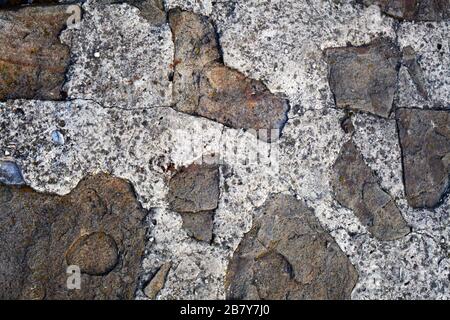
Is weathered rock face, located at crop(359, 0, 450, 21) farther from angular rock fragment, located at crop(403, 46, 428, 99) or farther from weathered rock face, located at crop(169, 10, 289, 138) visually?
weathered rock face, located at crop(169, 10, 289, 138)

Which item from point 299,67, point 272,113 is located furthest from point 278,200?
point 299,67

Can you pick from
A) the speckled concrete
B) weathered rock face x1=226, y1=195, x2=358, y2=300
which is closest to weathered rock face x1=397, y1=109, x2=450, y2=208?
the speckled concrete

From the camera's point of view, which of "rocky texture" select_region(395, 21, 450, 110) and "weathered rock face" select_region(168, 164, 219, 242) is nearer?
"weathered rock face" select_region(168, 164, 219, 242)

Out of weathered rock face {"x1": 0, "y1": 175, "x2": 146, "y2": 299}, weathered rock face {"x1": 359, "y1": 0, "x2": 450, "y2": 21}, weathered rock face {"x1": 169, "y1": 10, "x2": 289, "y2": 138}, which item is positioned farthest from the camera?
weathered rock face {"x1": 359, "y1": 0, "x2": 450, "y2": 21}

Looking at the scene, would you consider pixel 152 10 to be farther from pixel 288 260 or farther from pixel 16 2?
pixel 288 260

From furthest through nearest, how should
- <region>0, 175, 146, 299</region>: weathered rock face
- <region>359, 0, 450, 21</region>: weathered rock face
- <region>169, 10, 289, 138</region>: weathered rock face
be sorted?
<region>359, 0, 450, 21</region>: weathered rock face
<region>169, 10, 289, 138</region>: weathered rock face
<region>0, 175, 146, 299</region>: weathered rock face
